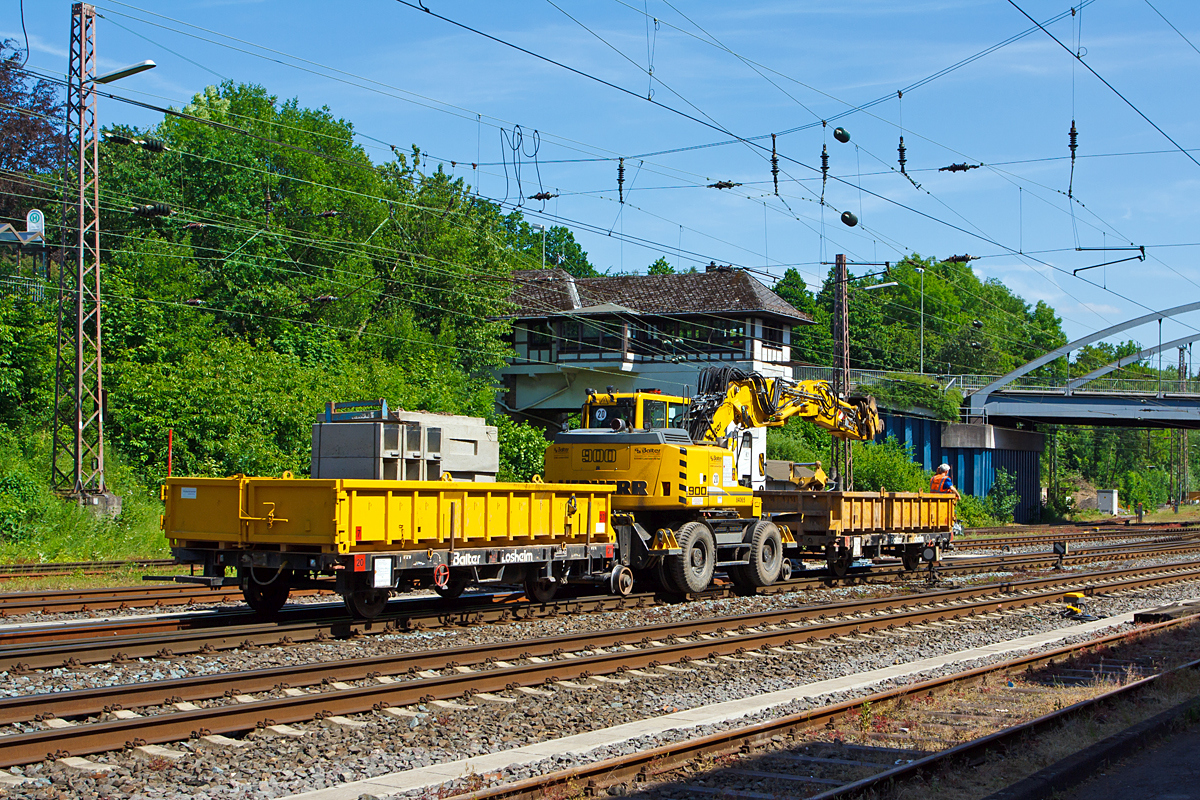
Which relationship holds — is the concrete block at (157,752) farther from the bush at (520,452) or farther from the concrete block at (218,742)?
the bush at (520,452)

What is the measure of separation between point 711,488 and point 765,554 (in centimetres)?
252

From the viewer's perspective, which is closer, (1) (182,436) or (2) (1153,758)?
(2) (1153,758)

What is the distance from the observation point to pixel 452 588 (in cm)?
1603

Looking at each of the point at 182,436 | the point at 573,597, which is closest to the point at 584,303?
the point at 182,436

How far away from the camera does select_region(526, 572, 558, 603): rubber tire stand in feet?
53.3

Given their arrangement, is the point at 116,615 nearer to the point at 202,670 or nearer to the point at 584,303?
the point at 202,670

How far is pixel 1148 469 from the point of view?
92312 mm

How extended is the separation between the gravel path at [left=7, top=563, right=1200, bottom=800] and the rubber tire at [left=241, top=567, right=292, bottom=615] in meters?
1.97

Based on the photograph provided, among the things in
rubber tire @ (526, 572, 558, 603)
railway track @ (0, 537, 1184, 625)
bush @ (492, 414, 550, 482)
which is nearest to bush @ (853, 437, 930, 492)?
bush @ (492, 414, 550, 482)

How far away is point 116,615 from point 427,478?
5001 mm

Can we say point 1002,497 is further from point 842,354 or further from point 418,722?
point 418,722

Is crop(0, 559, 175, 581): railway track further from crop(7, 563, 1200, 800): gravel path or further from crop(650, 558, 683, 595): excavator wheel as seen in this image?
crop(650, 558, 683, 595): excavator wheel

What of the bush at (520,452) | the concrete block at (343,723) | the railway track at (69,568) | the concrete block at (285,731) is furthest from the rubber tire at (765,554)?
the bush at (520,452)

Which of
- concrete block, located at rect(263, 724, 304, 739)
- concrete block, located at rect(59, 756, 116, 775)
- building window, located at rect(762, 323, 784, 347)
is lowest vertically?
concrete block, located at rect(263, 724, 304, 739)
